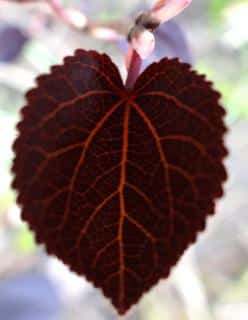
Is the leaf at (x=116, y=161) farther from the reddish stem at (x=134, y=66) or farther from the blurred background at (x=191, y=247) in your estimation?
the blurred background at (x=191, y=247)

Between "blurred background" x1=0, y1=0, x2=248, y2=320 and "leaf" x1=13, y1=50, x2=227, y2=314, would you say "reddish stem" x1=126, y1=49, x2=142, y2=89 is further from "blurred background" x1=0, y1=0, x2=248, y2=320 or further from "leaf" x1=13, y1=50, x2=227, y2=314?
"blurred background" x1=0, y1=0, x2=248, y2=320

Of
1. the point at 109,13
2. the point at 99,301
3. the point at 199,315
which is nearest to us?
the point at 199,315

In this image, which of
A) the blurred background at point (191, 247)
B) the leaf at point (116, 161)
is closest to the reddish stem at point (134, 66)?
the leaf at point (116, 161)

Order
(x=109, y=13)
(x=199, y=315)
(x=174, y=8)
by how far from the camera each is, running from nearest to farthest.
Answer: (x=174, y=8) → (x=199, y=315) → (x=109, y=13)

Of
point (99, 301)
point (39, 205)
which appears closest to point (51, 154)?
point (39, 205)

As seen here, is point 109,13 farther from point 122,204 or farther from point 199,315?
point 122,204

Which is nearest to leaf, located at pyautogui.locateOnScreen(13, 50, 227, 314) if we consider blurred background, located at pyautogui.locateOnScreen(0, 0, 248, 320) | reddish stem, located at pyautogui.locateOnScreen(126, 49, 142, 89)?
reddish stem, located at pyautogui.locateOnScreen(126, 49, 142, 89)

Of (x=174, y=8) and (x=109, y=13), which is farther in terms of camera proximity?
(x=109, y=13)
